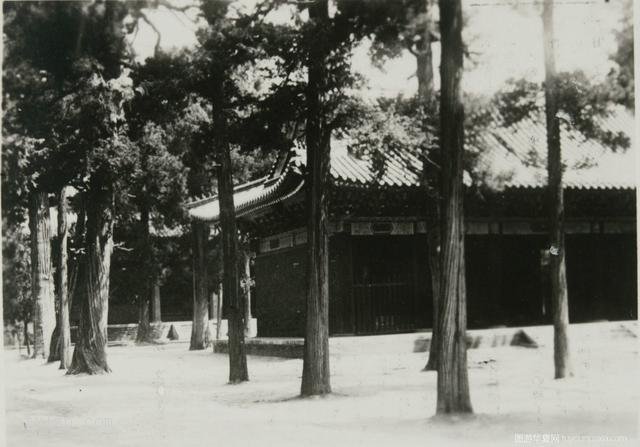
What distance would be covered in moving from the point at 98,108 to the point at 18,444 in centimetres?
700

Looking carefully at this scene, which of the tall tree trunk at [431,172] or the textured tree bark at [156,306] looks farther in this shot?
the textured tree bark at [156,306]

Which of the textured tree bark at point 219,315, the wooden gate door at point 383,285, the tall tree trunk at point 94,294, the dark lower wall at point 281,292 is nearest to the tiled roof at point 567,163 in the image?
the wooden gate door at point 383,285

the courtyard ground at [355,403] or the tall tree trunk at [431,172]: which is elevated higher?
the tall tree trunk at [431,172]

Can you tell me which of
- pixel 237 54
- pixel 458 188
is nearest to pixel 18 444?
pixel 458 188

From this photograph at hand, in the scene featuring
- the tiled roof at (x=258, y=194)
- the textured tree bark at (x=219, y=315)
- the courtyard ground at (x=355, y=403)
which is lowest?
the courtyard ground at (x=355, y=403)

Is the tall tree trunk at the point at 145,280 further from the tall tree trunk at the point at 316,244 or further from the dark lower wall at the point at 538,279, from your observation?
the tall tree trunk at the point at 316,244

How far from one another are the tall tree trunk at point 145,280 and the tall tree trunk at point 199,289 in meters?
2.14

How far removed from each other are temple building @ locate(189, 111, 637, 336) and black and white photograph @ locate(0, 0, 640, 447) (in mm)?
52

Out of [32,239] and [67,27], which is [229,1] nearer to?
[67,27]

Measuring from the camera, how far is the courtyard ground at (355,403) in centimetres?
705

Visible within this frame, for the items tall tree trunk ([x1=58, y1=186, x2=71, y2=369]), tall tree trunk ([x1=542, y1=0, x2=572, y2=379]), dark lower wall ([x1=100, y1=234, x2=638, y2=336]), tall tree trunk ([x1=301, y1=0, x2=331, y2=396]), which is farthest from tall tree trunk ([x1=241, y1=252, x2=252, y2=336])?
tall tree trunk ([x1=542, y1=0, x2=572, y2=379])

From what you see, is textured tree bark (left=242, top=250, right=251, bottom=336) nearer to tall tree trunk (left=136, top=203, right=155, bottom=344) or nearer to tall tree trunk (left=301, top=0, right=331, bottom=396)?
tall tree trunk (left=136, top=203, right=155, bottom=344)

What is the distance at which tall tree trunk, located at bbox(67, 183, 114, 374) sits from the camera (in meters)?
14.5

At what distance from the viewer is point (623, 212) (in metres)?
16.4
